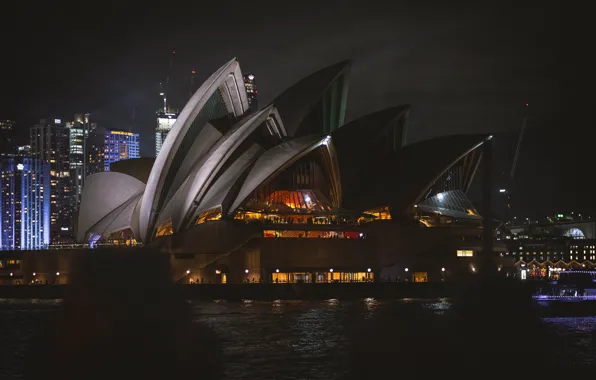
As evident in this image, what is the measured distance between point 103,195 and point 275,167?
15166 mm

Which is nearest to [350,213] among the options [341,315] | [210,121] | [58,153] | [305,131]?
[305,131]

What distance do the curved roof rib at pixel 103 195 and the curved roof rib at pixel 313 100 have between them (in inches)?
503

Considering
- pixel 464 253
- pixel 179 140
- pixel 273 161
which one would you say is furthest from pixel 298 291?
pixel 464 253

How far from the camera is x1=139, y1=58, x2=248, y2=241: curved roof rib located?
178 ft

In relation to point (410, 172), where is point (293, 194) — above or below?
below

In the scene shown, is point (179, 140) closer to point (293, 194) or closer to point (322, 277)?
point (293, 194)

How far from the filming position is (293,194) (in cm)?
6288

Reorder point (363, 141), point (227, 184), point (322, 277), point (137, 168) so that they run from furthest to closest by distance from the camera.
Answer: point (363, 141)
point (137, 168)
point (322, 277)
point (227, 184)

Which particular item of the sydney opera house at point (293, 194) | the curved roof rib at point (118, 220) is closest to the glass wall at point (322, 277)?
the sydney opera house at point (293, 194)

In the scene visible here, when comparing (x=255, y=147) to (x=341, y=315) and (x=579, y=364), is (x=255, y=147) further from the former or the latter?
(x=579, y=364)

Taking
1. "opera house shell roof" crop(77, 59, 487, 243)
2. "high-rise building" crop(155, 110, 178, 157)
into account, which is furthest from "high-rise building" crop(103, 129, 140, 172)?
"opera house shell roof" crop(77, 59, 487, 243)

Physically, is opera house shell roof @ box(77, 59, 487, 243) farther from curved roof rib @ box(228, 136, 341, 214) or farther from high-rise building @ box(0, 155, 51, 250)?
high-rise building @ box(0, 155, 51, 250)

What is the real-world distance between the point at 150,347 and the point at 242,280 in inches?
1476

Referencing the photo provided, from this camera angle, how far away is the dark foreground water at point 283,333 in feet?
77.2
